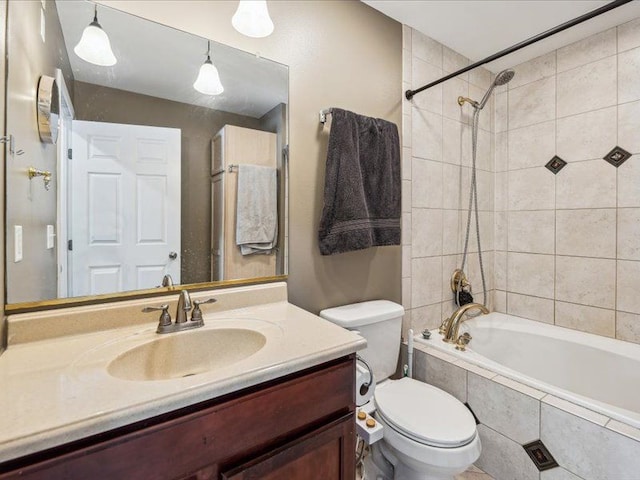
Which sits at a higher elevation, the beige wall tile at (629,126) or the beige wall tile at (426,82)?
the beige wall tile at (426,82)

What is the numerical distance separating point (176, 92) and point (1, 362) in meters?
0.99

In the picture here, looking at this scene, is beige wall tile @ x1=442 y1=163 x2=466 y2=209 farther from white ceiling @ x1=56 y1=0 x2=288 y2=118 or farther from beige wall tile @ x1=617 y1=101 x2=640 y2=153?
white ceiling @ x1=56 y1=0 x2=288 y2=118

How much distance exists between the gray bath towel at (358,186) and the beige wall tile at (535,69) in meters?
1.38

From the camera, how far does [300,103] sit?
4.79ft

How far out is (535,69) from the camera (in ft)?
7.26

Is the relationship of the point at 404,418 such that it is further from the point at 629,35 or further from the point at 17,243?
the point at 629,35

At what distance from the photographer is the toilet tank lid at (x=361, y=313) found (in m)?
1.43

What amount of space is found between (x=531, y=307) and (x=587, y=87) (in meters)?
1.49

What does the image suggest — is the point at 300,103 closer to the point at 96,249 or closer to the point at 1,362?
the point at 96,249

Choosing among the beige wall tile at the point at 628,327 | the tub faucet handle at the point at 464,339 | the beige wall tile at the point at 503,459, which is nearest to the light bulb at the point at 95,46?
the tub faucet handle at the point at 464,339

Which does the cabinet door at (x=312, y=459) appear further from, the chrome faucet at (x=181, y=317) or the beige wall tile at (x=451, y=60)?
the beige wall tile at (x=451, y=60)

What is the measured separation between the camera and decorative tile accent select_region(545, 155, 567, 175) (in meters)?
2.08

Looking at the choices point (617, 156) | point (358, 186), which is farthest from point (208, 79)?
point (617, 156)

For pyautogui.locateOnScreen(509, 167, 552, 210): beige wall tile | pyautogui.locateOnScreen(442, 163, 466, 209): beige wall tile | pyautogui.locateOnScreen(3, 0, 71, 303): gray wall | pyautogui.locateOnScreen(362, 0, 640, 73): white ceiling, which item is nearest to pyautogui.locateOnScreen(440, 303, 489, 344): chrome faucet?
pyautogui.locateOnScreen(442, 163, 466, 209): beige wall tile
